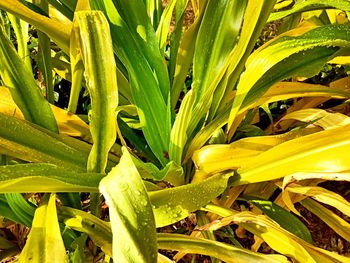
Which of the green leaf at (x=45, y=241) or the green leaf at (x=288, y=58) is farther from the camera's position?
the green leaf at (x=288, y=58)

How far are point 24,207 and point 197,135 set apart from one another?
0.36 metres

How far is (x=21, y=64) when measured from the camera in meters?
0.95

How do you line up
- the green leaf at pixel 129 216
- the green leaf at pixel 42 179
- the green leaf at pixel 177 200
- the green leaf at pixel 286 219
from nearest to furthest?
the green leaf at pixel 129 216, the green leaf at pixel 42 179, the green leaf at pixel 177 200, the green leaf at pixel 286 219

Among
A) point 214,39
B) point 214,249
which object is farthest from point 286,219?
point 214,39

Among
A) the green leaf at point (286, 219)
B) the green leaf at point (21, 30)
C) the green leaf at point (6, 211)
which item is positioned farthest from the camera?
the green leaf at point (21, 30)

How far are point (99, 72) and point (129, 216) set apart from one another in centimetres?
31

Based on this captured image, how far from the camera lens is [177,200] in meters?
0.87

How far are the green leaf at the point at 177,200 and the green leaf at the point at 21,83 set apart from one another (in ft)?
0.91

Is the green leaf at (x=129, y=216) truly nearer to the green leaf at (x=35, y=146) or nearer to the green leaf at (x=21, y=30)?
the green leaf at (x=35, y=146)

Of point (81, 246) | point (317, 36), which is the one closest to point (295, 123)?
point (317, 36)

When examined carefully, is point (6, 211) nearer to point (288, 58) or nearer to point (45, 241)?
point (45, 241)

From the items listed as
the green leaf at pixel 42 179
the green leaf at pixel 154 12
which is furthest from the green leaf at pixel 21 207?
the green leaf at pixel 154 12

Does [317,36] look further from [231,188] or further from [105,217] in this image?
[105,217]

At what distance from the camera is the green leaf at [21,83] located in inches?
37.2
